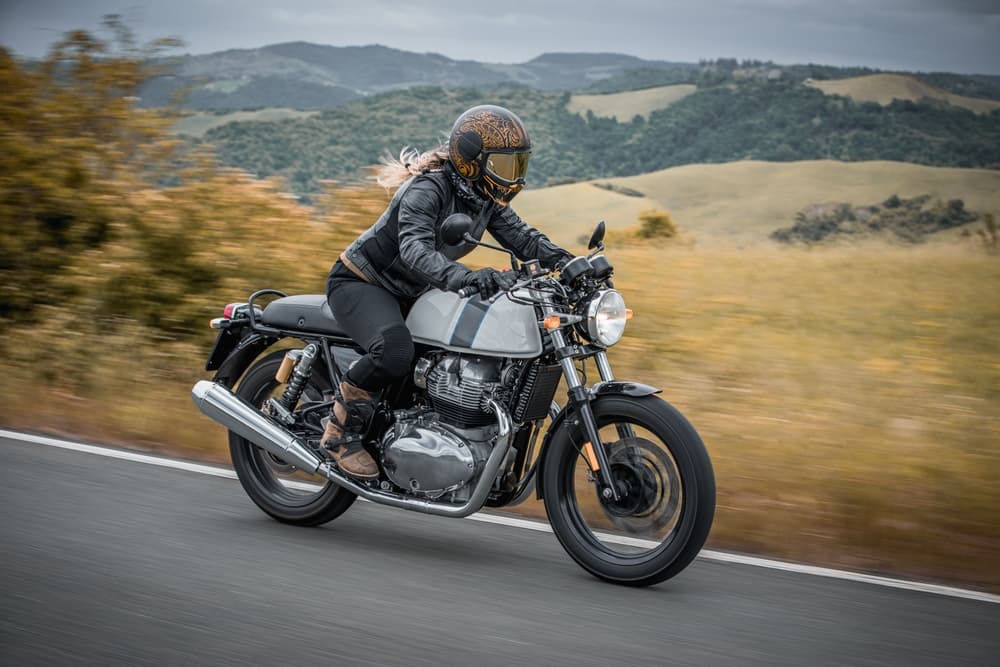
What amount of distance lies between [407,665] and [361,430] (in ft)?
5.65

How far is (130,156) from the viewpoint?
1138 cm

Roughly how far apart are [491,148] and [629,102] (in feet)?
184

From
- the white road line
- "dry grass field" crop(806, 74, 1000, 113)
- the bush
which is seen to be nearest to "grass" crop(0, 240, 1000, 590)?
the white road line

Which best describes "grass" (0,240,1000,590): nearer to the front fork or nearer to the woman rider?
the front fork

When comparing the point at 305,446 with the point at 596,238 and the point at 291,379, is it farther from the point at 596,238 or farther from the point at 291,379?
the point at 596,238

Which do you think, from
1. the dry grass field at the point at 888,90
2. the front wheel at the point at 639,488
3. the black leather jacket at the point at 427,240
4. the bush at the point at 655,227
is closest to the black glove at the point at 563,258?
the black leather jacket at the point at 427,240

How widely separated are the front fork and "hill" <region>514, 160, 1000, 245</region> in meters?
35.4

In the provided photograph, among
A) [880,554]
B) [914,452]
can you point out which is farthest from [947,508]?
[914,452]

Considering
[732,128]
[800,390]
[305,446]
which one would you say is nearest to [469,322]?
[305,446]

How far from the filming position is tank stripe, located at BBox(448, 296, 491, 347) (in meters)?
4.60

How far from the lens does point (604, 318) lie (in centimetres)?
433

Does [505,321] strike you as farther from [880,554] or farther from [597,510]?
[880,554]

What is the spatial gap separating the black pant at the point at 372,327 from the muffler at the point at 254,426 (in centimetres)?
47

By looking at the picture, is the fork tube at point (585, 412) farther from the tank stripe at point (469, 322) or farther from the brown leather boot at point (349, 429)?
the brown leather boot at point (349, 429)
